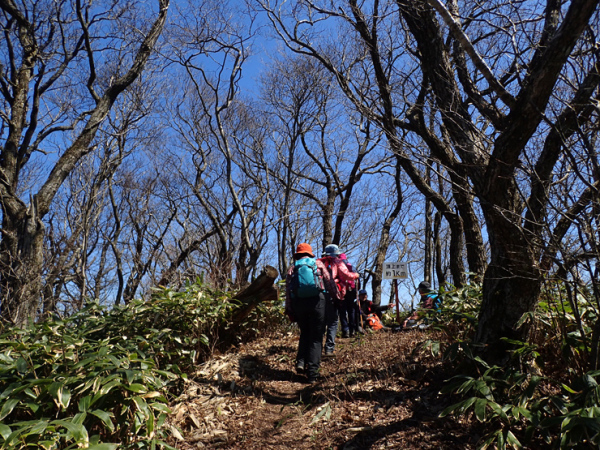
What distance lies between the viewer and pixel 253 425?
4062mm

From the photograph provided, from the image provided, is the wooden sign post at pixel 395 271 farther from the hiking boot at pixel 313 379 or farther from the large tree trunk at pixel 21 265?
the large tree trunk at pixel 21 265

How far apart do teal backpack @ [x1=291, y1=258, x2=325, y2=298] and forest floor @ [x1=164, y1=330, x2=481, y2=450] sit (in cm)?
106

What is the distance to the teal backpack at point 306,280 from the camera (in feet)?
17.0

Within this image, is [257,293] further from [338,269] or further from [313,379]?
[338,269]

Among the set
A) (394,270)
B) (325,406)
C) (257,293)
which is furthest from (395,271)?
(325,406)

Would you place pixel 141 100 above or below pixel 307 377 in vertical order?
above

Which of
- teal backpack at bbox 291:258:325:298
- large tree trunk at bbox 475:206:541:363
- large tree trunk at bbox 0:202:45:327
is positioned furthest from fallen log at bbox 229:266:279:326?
large tree trunk at bbox 0:202:45:327

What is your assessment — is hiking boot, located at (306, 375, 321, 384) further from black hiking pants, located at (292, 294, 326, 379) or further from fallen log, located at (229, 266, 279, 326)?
fallen log, located at (229, 266, 279, 326)

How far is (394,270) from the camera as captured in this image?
30.7 feet

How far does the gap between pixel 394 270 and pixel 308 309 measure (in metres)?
4.56

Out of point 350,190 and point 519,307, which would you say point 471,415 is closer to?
point 519,307

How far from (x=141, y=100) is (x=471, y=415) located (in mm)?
13411

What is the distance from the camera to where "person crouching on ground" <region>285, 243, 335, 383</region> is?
5.20m

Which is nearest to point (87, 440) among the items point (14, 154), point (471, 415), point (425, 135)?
point (471, 415)
